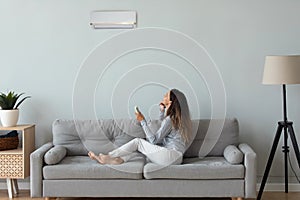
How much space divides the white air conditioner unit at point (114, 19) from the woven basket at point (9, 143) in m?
1.51

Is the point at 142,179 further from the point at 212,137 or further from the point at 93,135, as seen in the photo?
the point at 212,137

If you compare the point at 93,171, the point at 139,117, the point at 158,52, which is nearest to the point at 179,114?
the point at 139,117

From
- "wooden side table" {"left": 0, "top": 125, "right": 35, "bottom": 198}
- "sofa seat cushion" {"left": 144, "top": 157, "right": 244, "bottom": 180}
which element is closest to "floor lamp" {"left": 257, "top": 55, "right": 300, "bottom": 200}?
"sofa seat cushion" {"left": 144, "top": 157, "right": 244, "bottom": 180}

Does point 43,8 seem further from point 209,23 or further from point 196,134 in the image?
point 196,134

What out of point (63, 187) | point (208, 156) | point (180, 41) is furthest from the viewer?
point (180, 41)

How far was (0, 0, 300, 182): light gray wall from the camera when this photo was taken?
5.02 meters

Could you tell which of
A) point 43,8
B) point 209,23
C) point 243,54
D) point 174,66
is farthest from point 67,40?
point 243,54

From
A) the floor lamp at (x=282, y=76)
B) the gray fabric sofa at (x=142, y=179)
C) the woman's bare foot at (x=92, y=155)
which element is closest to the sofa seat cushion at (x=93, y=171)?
the gray fabric sofa at (x=142, y=179)

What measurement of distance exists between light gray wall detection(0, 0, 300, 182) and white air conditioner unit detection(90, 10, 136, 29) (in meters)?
0.07

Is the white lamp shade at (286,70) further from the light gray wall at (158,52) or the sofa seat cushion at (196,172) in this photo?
the sofa seat cushion at (196,172)

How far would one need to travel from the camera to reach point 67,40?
5.10 metres

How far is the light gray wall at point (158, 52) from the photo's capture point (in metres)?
5.02

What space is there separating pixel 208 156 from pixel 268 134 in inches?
31.8

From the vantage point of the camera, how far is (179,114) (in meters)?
4.54
